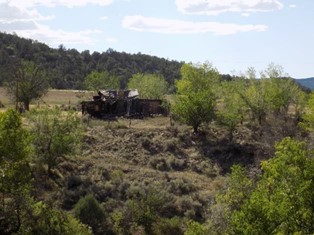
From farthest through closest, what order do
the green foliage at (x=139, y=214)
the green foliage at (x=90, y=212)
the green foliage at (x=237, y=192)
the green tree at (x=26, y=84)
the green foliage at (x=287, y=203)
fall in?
the green tree at (x=26, y=84) < the green foliage at (x=139, y=214) < the green foliage at (x=90, y=212) < the green foliage at (x=237, y=192) < the green foliage at (x=287, y=203)

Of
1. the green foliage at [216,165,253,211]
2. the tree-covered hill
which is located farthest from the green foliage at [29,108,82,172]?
the tree-covered hill

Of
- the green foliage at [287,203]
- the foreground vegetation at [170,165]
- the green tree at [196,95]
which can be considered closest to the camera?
the green foliage at [287,203]

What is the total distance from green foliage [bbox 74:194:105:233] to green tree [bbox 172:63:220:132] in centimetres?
2337

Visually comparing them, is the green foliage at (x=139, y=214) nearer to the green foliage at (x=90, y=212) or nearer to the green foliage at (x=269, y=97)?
the green foliage at (x=90, y=212)

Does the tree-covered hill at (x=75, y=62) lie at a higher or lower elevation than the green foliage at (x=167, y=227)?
higher

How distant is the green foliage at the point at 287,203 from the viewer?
63.9 feet

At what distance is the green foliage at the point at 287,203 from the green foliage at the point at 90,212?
1779 cm

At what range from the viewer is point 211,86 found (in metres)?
62.4

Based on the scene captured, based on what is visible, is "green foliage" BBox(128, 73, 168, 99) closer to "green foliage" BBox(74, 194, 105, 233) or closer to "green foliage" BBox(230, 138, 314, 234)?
"green foliage" BBox(74, 194, 105, 233)

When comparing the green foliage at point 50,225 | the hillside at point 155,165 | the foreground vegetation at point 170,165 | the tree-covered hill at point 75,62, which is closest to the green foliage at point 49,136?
the foreground vegetation at point 170,165

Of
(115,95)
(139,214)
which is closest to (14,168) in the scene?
(139,214)

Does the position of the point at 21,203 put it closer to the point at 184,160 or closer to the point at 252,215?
the point at 252,215

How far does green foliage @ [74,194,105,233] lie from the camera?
119ft

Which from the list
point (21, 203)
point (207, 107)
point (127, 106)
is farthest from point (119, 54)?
point (21, 203)
